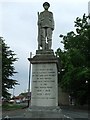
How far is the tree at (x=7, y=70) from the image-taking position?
44997mm

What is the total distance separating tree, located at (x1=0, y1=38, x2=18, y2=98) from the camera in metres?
45.0

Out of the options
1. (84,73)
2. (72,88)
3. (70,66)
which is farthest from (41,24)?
(72,88)

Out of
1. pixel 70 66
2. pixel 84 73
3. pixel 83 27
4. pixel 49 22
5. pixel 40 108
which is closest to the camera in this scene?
pixel 40 108

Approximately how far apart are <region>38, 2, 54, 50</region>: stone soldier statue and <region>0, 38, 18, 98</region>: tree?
95.1 ft

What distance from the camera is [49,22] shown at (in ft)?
50.9

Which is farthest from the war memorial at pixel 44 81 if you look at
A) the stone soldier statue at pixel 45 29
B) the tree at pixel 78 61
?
the tree at pixel 78 61

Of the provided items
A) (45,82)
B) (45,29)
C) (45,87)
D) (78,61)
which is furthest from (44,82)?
(78,61)

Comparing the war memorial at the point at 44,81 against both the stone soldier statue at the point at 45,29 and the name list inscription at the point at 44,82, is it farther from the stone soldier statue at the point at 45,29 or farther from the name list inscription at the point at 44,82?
the stone soldier statue at the point at 45,29

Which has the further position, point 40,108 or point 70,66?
point 70,66

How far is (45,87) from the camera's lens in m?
14.7

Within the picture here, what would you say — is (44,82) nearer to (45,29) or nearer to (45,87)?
(45,87)

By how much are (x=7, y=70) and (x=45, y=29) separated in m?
Answer: 31.7

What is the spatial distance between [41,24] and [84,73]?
68.1 feet

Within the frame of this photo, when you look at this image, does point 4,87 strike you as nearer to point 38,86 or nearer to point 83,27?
point 83,27
